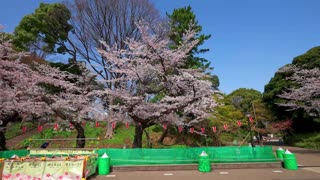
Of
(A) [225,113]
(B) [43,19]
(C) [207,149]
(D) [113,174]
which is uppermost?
(B) [43,19]

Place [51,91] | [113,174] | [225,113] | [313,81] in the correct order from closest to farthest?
[113,174]
[313,81]
[51,91]
[225,113]

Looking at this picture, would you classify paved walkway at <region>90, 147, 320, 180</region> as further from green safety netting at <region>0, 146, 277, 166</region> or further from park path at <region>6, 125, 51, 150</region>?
park path at <region>6, 125, 51, 150</region>

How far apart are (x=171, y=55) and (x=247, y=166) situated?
7.02 m

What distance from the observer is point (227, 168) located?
11.7m

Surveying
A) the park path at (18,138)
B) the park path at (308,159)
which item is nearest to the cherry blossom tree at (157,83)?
the park path at (308,159)

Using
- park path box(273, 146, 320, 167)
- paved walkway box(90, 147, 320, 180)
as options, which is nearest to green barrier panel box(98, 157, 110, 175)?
paved walkway box(90, 147, 320, 180)

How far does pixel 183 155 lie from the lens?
12023 millimetres

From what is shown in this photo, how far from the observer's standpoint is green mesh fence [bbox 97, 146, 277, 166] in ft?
38.5

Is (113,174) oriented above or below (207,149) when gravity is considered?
below

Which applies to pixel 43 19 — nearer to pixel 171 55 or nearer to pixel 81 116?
pixel 81 116

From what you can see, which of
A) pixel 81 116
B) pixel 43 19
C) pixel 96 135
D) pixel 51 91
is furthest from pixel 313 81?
pixel 43 19

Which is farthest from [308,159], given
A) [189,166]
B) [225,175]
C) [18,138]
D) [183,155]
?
[18,138]

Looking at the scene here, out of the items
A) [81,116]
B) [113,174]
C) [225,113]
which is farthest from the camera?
[225,113]

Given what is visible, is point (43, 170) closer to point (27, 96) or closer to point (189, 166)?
point (189, 166)
